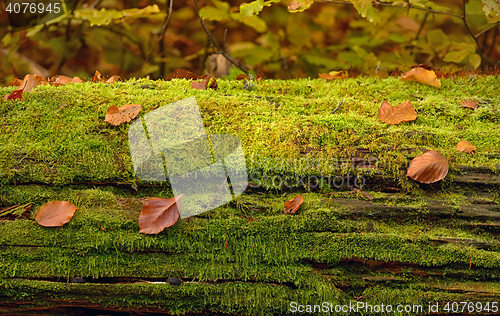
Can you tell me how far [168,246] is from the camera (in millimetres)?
1652

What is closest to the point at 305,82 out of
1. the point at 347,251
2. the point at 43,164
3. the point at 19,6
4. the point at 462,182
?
the point at 462,182

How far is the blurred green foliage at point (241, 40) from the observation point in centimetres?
475

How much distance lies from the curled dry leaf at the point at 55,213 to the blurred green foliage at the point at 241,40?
3.16 m

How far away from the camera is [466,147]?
1996 mm

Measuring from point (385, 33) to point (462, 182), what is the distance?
430 cm

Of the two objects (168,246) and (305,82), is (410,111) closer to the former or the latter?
(305,82)

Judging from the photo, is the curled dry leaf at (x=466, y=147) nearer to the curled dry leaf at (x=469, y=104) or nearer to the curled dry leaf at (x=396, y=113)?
the curled dry leaf at (x=396, y=113)

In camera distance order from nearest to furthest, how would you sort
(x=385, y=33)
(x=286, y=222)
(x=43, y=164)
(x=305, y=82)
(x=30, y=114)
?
(x=286, y=222) < (x=43, y=164) < (x=30, y=114) < (x=305, y=82) < (x=385, y=33)

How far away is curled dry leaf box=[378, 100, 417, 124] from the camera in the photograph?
2230mm

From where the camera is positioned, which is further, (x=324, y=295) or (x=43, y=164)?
(x=43, y=164)

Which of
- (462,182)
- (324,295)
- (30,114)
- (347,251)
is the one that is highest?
(30,114)

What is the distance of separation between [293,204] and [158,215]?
746mm

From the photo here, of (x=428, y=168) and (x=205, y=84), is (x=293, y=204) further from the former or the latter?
(x=205, y=84)

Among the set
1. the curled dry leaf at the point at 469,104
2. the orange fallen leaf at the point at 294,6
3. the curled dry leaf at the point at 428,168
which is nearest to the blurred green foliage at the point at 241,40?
the orange fallen leaf at the point at 294,6
